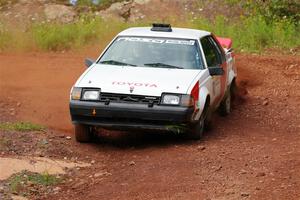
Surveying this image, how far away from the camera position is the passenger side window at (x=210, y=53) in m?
10.4

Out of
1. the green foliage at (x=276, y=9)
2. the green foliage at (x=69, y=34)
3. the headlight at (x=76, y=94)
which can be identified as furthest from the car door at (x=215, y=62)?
the green foliage at (x=276, y=9)

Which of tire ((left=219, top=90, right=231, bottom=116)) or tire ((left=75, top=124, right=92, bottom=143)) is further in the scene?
tire ((left=219, top=90, right=231, bottom=116))

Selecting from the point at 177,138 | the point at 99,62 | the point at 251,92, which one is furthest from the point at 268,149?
the point at 251,92

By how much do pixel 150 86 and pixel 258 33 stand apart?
993 centimetres

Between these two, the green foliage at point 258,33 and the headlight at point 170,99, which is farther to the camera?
the green foliage at point 258,33

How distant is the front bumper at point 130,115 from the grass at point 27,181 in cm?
149

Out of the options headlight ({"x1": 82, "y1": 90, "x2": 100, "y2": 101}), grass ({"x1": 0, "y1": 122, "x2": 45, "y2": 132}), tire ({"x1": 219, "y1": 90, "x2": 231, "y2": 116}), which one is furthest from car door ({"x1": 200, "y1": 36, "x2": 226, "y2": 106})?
grass ({"x1": 0, "y1": 122, "x2": 45, "y2": 132})

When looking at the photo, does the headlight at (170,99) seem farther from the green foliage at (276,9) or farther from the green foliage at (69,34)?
the green foliage at (276,9)

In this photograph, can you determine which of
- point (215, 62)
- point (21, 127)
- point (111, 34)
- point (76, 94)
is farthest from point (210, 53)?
point (111, 34)

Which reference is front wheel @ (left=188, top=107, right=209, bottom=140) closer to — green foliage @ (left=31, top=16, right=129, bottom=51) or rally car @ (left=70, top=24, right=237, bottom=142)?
rally car @ (left=70, top=24, right=237, bottom=142)

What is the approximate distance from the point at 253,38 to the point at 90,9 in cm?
650

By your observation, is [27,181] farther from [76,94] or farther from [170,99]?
[170,99]

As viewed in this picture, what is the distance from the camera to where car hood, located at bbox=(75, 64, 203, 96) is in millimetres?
8961

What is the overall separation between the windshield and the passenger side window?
24cm
